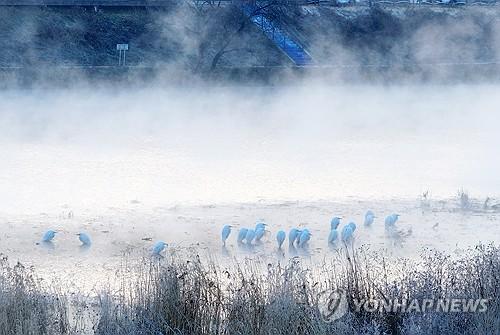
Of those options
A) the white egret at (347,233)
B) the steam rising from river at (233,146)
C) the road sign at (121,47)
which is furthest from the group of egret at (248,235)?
the road sign at (121,47)

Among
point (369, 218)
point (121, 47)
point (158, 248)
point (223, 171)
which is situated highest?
point (121, 47)

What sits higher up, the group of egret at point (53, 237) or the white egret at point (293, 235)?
the white egret at point (293, 235)

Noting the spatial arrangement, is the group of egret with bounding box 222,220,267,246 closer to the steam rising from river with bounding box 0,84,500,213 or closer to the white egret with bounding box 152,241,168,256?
the white egret with bounding box 152,241,168,256

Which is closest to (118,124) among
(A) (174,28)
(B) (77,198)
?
(B) (77,198)

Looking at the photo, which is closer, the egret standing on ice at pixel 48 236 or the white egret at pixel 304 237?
the white egret at pixel 304 237

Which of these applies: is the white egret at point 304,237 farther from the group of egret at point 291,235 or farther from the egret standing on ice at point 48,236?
the egret standing on ice at point 48,236

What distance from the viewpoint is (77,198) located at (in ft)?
32.8

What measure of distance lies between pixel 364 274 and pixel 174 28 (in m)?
18.9

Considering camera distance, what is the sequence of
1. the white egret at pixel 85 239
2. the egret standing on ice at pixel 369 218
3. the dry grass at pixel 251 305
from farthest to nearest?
1. the egret standing on ice at pixel 369 218
2. the white egret at pixel 85 239
3. the dry grass at pixel 251 305

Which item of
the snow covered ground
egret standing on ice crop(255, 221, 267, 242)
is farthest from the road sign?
egret standing on ice crop(255, 221, 267, 242)

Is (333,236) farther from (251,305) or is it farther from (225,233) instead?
(251,305)

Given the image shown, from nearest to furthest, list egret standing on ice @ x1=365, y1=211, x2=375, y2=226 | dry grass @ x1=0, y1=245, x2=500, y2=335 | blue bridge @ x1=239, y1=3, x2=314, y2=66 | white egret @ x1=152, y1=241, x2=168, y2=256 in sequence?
dry grass @ x1=0, y1=245, x2=500, y2=335 < white egret @ x1=152, y1=241, x2=168, y2=256 < egret standing on ice @ x1=365, y1=211, x2=375, y2=226 < blue bridge @ x1=239, y1=3, x2=314, y2=66

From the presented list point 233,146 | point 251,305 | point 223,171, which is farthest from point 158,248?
point 233,146

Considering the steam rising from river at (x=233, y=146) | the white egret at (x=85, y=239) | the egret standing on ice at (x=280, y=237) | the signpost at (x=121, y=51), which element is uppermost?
the signpost at (x=121, y=51)
